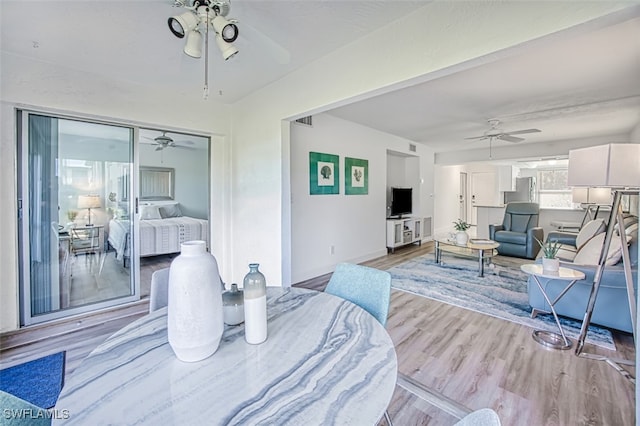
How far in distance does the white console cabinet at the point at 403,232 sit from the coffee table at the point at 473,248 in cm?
93

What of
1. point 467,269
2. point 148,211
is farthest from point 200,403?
point 148,211

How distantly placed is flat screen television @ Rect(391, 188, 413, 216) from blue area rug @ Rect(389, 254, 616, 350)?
1.36 metres

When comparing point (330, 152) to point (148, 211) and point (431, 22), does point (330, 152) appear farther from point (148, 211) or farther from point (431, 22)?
point (148, 211)

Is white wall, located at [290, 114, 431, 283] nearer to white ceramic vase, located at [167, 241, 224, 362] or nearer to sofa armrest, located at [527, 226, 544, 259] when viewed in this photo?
sofa armrest, located at [527, 226, 544, 259]

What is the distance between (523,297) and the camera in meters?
3.45

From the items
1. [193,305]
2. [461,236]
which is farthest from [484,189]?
[193,305]

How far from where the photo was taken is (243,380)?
0.88 metres

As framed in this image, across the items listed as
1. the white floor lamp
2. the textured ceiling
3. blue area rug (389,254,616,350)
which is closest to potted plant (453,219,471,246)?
blue area rug (389,254,616,350)

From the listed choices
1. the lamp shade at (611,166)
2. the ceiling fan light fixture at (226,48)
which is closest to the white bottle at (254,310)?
the ceiling fan light fixture at (226,48)

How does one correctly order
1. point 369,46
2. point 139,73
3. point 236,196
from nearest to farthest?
point 369,46, point 139,73, point 236,196

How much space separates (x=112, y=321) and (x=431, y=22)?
12.6 feet

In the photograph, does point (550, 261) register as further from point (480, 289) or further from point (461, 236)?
point (461, 236)

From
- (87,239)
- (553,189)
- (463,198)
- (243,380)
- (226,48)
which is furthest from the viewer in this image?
(463,198)

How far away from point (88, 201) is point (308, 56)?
2.80 metres
